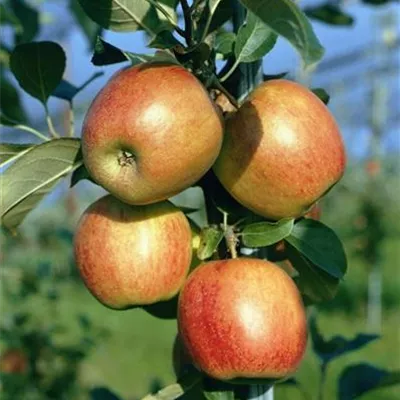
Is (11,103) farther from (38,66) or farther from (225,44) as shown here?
(225,44)

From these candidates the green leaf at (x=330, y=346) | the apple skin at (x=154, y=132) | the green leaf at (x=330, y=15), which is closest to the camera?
the apple skin at (x=154, y=132)

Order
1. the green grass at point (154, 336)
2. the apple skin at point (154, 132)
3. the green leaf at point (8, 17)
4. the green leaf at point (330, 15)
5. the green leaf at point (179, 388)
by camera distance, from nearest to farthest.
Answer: the apple skin at point (154, 132) < the green leaf at point (179, 388) < the green leaf at point (8, 17) < the green leaf at point (330, 15) < the green grass at point (154, 336)

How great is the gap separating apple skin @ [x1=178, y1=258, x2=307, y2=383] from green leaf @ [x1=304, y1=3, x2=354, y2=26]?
2.97 feet

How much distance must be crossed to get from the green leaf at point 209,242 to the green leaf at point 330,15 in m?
0.86

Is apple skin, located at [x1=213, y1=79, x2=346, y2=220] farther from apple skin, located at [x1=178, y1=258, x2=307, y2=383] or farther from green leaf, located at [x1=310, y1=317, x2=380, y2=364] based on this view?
green leaf, located at [x1=310, y1=317, x2=380, y2=364]

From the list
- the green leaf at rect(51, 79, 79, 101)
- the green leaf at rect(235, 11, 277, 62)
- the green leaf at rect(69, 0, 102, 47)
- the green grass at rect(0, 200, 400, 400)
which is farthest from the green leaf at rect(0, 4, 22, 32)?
the green grass at rect(0, 200, 400, 400)

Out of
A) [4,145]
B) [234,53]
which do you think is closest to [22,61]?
[4,145]

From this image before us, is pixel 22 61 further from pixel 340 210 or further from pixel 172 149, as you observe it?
pixel 340 210

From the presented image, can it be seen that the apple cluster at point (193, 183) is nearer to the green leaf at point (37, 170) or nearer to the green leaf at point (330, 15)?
the green leaf at point (37, 170)

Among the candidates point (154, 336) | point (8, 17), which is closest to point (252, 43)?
point (8, 17)

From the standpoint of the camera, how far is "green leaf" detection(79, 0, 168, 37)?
2.53 ft

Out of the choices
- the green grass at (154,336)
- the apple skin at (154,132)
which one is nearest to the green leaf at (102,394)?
the apple skin at (154,132)

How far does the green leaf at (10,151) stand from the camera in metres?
0.81

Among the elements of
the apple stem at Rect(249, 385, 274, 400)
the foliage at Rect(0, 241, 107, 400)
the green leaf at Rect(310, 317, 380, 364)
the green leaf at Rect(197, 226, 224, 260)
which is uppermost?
the green leaf at Rect(197, 226, 224, 260)
